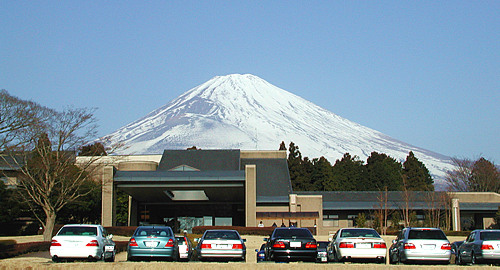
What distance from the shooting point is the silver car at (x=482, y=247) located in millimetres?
21672

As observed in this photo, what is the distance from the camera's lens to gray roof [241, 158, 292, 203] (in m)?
60.4

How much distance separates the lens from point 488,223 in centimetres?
6506

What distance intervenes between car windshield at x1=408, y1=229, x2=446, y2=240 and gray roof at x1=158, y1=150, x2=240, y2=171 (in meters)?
46.6

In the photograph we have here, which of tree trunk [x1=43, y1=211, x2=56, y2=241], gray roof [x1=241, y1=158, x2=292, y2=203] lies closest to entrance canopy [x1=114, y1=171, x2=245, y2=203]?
Result: gray roof [x1=241, y1=158, x2=292, y2=203]

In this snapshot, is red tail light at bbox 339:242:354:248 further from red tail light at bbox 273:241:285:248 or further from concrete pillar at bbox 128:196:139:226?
concrete pillar at bbox 128:196:139:226

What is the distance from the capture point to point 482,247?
21828mm

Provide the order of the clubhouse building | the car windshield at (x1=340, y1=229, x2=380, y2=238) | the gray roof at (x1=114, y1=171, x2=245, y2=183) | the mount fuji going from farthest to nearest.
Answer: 1. the mount fuji
2. the clubhouse building
3. the gray roof at (x1=114, y1=171, x2=245, y2=183)
4. the car windshield at (x1=340, y1=229, x2=380, y2=238)

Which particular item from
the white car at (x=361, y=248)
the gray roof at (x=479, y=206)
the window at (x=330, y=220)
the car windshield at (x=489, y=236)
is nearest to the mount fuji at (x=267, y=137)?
the gray roof at (x=479, y=206)

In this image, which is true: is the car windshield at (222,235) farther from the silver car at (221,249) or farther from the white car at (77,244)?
the white car at (77,244)

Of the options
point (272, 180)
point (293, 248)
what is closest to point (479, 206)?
point (272, 180)

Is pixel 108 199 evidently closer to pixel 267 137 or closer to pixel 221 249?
pixel 221 249

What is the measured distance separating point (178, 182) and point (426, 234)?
36.1 metres

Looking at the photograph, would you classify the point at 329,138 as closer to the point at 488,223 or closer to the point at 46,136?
the point at 488,223

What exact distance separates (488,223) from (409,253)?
4768 centimetres
